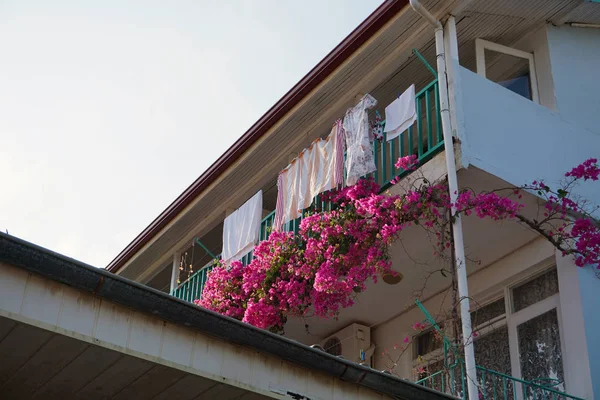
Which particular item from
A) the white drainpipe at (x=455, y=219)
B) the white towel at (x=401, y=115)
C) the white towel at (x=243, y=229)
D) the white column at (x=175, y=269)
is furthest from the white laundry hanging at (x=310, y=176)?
the white column at (x=175, y=269)

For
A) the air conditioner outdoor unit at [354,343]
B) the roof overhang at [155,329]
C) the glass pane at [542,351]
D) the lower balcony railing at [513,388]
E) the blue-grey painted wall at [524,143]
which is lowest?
the roof overhang at [155,329]

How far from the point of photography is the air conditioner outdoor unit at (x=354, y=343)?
11.4 m

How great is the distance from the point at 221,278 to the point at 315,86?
279 cm

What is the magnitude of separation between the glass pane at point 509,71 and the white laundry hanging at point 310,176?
2.11 meters

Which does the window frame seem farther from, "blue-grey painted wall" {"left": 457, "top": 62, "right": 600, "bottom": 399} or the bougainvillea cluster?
the bougainvillea cluster

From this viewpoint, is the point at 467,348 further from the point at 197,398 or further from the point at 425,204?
the point at 197,398

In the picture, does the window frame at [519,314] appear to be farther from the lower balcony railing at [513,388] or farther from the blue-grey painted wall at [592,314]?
the blue-grey painted wall at [592,314]

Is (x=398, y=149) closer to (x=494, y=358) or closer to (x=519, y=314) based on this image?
(x=519, y=314)

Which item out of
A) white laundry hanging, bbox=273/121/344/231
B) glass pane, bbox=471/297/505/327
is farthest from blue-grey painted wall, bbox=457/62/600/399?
white laundry hanging, bbox=273/121/344/231

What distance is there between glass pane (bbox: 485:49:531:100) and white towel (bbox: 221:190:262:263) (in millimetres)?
3567

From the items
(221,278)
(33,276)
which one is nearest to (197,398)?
(33,276)

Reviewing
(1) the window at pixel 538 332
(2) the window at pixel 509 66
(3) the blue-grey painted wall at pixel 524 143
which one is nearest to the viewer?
(3) the blue-grey painted wall at pixel 524 143

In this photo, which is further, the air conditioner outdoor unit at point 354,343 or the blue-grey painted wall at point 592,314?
the air conditioner outdoor unit at point 354,343

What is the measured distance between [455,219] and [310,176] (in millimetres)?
2600
